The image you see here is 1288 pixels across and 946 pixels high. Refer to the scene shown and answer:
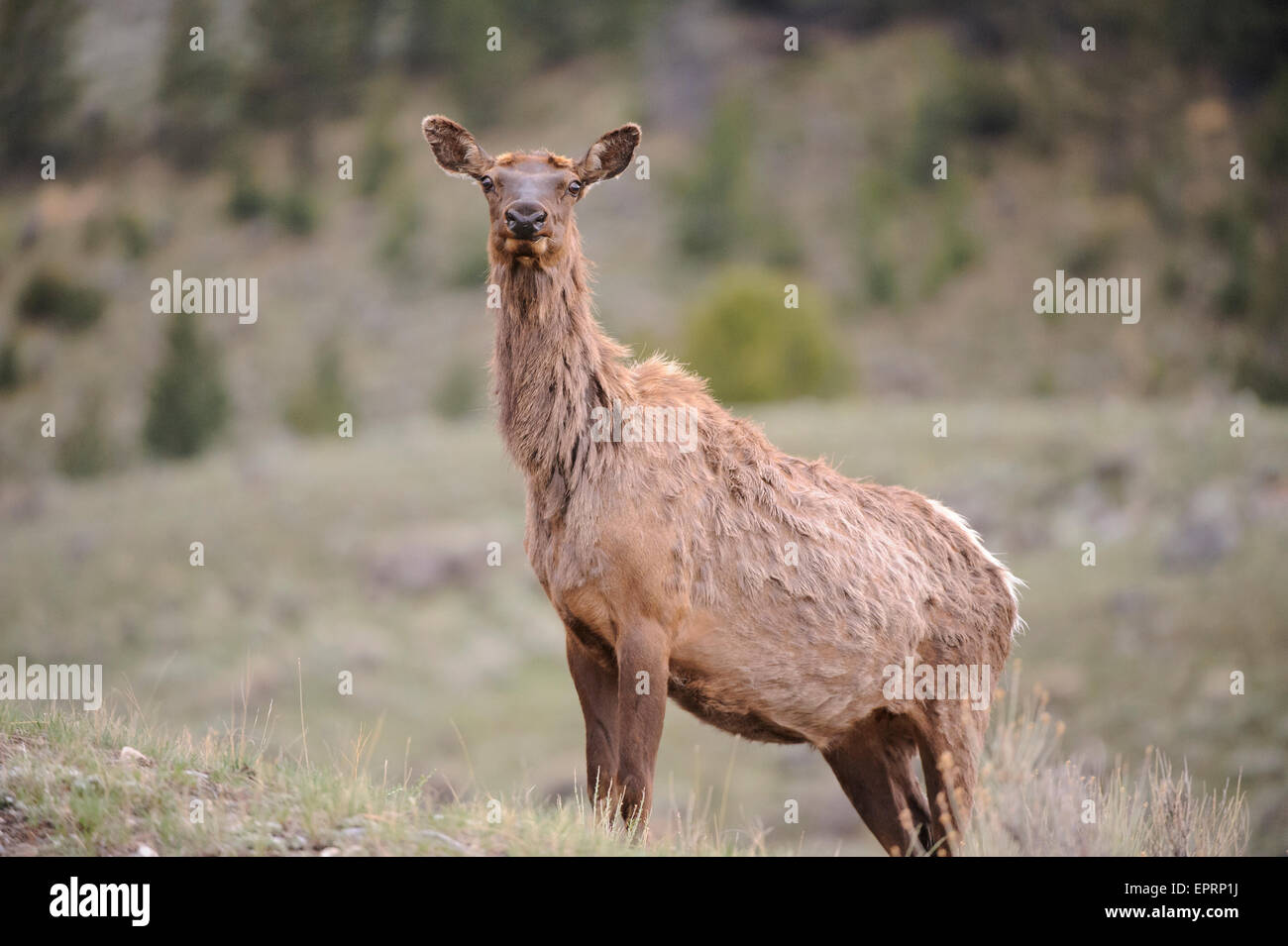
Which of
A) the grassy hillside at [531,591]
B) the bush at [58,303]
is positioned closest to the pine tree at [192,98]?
the bush at [58,303]

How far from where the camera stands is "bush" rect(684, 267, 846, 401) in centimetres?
5953

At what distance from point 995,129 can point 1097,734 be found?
86839mm

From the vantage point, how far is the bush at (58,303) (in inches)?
3546

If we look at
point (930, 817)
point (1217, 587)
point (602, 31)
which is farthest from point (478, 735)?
point (602, 31)

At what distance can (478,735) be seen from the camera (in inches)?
1132

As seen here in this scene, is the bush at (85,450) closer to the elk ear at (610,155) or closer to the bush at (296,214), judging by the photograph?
the bush at (296,214)

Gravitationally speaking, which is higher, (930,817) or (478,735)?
(930,817)

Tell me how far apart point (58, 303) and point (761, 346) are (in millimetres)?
55928

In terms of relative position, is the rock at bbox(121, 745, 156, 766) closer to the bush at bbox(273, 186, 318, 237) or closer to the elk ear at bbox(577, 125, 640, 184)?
the elk ear at bbox(577, 125, 640, 184)

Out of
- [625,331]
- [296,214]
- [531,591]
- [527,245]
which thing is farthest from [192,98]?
[527,245]

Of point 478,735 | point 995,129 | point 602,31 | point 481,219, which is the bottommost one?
point 478,735

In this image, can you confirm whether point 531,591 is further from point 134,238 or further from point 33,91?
point 33,91

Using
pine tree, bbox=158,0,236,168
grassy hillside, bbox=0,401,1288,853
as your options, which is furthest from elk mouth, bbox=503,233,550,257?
pine tree, bbox=158,0,236,168

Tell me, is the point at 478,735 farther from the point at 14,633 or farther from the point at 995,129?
the point at 995,129
